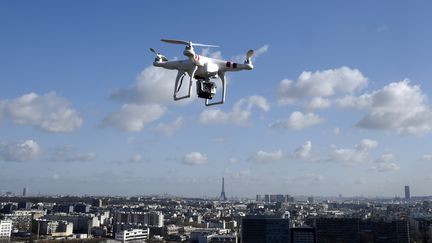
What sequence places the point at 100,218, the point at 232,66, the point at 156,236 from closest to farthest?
the point at 232,66, the point at 156,236, the point at 100,218

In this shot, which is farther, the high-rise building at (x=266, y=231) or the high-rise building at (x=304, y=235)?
the high-rise building at (x=304, y=235)

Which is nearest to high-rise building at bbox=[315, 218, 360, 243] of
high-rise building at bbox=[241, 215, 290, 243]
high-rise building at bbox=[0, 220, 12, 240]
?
high-rise building at bbox=[241, 215, 290, 243]

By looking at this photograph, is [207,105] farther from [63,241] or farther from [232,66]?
[63,241]

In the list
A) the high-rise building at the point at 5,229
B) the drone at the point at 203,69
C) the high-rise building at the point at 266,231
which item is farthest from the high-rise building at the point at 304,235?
the drone at the point at 203,69

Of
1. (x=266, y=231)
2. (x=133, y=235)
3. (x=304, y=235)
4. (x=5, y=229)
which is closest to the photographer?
(x=266, y=231)

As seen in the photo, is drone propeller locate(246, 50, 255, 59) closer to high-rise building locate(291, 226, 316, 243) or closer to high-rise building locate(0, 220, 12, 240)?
high-rise building locate(291, 226, 316, 243)

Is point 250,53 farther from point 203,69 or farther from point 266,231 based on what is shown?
point 266,231

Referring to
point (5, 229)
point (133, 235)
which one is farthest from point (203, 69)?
point (5, 229)

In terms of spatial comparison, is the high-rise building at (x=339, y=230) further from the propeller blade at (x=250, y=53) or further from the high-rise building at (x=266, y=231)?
the propeller blade at (x=250, y=53)

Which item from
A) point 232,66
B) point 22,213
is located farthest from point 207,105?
point 22,213
